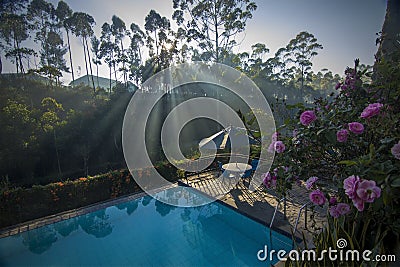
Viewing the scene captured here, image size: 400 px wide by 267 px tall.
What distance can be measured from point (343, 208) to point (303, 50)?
29209 mm

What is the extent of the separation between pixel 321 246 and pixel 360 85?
4.48 feet

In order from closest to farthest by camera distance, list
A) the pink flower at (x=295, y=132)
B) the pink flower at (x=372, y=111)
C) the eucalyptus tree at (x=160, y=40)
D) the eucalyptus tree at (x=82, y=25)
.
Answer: the pink flower at (x=372, y=111), the pink flower at (x=295, y=132), the eucalyptus tree at (x=160, y=40), the eucalyptus tree at (x=82, y=25)

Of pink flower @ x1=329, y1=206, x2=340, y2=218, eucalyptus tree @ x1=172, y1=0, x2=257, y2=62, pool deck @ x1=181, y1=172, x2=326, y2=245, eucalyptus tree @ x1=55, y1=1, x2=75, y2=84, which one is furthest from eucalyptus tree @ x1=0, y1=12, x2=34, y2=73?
pink flower @ x1=329, y1=206, x2=340, y2=218

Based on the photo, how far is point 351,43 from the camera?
14.7ft

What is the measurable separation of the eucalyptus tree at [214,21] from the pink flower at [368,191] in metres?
13.9

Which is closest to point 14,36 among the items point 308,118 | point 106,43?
point 106,43

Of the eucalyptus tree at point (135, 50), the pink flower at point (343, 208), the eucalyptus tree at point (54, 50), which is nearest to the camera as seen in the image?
the pink flower at point (343, 208)

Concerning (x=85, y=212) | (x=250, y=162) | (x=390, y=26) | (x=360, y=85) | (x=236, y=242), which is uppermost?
(x=390, y=26)

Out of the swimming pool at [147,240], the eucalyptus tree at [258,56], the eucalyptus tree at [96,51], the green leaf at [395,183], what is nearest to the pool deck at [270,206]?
the swimming pool at [147,240]

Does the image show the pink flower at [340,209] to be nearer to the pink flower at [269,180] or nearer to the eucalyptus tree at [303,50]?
the pink flower at [269,180]

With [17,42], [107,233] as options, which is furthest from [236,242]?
[17,42]

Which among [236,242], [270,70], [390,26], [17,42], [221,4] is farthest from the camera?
[270,70]

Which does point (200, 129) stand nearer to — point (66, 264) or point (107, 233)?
point (107, 233)

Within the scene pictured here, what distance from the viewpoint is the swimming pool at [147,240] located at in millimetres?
4297
